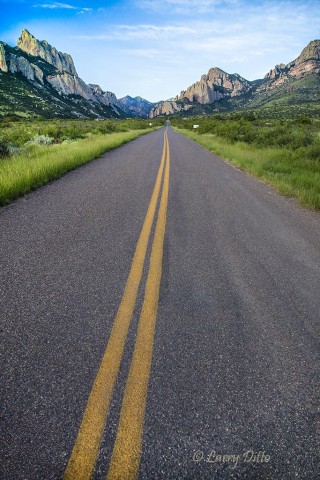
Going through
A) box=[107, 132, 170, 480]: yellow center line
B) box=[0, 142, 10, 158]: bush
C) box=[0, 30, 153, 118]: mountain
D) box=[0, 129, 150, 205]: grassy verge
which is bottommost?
box=[107, 132, 170, 480]: yellow center line

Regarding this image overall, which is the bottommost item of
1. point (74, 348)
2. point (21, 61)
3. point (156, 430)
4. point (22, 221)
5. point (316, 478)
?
point (316, 478)

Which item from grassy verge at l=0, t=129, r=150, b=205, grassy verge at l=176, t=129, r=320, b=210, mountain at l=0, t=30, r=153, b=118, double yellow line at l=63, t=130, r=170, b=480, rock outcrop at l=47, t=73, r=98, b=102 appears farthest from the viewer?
rock outcrop at l=47, t=73, r=98, b=102

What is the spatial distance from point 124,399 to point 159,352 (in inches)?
19.8

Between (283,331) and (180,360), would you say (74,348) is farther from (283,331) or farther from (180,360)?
(283,331)

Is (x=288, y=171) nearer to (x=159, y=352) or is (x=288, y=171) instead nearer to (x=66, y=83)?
(x=159, y=352)

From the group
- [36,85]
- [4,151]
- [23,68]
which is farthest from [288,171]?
[23,68]

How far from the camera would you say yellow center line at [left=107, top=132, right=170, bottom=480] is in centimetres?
150

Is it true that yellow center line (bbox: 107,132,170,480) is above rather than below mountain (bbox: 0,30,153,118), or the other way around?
below

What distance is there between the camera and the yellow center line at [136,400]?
4.94 ft

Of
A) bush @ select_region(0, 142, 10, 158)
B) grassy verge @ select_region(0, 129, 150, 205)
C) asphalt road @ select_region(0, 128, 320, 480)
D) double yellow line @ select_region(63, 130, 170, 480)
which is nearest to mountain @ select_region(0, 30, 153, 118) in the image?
bush @ select_region(0, 142, 10, 158)

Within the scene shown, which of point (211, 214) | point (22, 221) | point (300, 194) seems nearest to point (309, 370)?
point (211, 214)

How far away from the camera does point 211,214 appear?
5.99m

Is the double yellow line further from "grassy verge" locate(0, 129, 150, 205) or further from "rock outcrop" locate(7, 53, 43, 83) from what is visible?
"rock outcrop" locate(7, 53, 43, 83)

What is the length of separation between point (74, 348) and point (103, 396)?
0.54 metres
